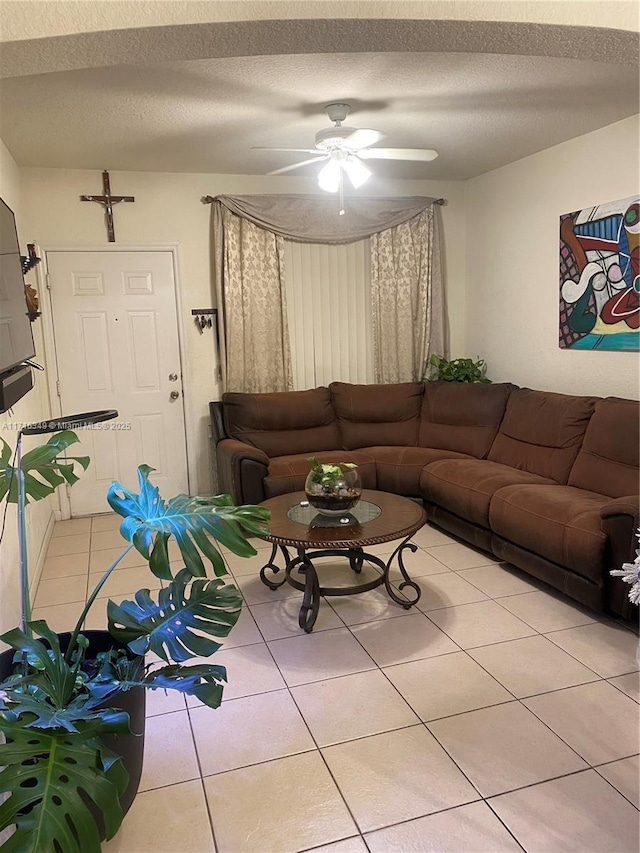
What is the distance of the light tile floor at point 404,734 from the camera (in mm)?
1763

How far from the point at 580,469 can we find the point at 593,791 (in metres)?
2.07

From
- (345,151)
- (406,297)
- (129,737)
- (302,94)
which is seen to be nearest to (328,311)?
(406,297)

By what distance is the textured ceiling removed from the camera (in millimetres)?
1838

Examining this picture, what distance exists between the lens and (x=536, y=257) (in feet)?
14.8

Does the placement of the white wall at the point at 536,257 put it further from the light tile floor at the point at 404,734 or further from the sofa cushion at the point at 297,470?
the light tile floor at the point at 404,734

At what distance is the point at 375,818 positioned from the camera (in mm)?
1799

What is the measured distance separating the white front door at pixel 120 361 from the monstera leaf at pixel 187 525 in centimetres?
324

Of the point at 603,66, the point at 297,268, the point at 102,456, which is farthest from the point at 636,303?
the point at 102,456

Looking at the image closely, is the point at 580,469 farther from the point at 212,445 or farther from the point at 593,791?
the point at 212,445

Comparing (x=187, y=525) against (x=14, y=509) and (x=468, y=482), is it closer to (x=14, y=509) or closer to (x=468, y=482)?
(x=14, y=509)

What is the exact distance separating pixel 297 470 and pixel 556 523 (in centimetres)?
179

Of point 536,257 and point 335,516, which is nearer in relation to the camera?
point 335,516

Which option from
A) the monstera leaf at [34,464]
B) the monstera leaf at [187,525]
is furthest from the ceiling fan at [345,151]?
the monstera leaf at [187,525]

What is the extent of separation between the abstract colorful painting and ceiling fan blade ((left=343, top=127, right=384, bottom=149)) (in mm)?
1580
